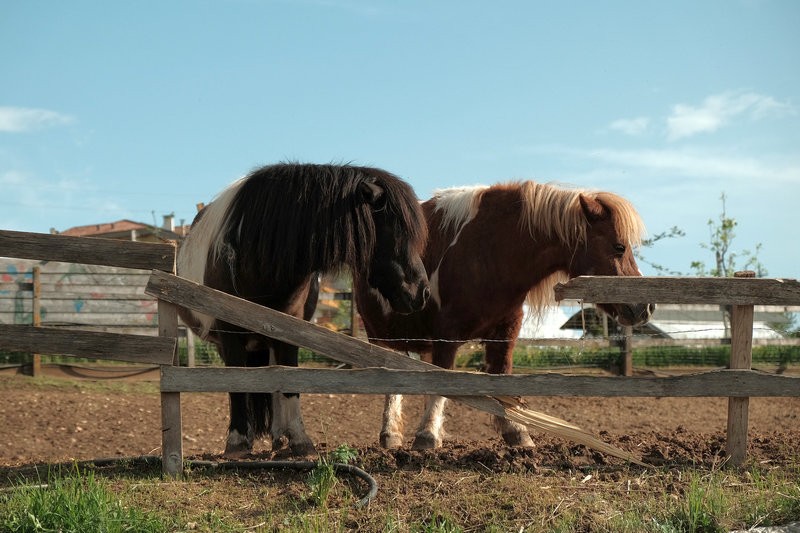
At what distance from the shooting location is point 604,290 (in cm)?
458

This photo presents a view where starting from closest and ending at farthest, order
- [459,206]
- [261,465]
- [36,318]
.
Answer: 1. [261,465]
2. [459,206]
3. [36,318]

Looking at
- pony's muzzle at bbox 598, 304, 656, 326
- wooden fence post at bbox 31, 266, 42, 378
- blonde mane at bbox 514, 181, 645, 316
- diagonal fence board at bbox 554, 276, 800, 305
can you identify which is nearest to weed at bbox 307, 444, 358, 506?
diagonal fence board at bbox 554, 276, 800, 305

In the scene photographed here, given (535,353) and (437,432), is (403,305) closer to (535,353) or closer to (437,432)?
(437,432)

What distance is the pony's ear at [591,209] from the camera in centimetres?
571

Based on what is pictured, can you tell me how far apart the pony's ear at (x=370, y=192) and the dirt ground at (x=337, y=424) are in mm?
1743

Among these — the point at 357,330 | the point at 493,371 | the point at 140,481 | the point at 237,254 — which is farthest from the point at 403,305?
the point at 357,330

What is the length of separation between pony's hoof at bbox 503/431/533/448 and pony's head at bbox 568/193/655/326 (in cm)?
119

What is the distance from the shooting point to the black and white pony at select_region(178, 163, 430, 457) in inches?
196

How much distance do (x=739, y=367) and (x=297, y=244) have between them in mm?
3042

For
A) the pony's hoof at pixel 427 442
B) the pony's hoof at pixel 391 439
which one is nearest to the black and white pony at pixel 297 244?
the pony's hoof at pixel 427 442

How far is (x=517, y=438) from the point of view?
576cm

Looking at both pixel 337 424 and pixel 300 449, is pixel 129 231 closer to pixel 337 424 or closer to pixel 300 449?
pixel 337 424

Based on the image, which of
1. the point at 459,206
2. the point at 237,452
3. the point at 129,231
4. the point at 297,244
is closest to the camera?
the point at 297,244

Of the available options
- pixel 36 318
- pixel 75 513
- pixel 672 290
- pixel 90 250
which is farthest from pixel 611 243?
pixel 36 318
